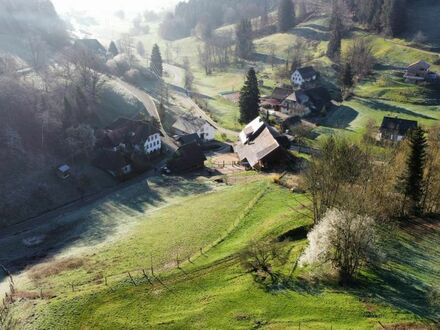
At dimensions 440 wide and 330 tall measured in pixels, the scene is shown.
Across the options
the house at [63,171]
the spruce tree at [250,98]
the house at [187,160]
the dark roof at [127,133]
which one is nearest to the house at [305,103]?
the spruce tree at [250,98]

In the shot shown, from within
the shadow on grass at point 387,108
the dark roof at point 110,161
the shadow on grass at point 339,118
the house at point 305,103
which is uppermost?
the dark roof at point 110,161

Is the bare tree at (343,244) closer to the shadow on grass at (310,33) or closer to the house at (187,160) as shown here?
the house at (187,160)

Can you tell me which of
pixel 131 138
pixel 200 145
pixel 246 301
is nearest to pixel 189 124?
pixel 200 145

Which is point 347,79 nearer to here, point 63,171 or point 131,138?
point 131,138

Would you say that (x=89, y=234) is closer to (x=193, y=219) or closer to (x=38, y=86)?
(x=193, y=219)

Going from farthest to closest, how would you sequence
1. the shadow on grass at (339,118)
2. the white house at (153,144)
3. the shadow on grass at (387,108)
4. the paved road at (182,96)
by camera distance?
the paved road at (182,96) < the shadow on grass at (387,108) < the shadow on grass at (339,118) < the white house at (153,144)

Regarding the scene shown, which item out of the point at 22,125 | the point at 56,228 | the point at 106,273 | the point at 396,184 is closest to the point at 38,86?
the point at 22,125

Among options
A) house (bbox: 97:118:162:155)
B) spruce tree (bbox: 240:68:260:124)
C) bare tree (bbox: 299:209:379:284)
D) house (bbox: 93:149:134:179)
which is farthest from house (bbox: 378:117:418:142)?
bare tree (bbox: 299:209:379:284)
